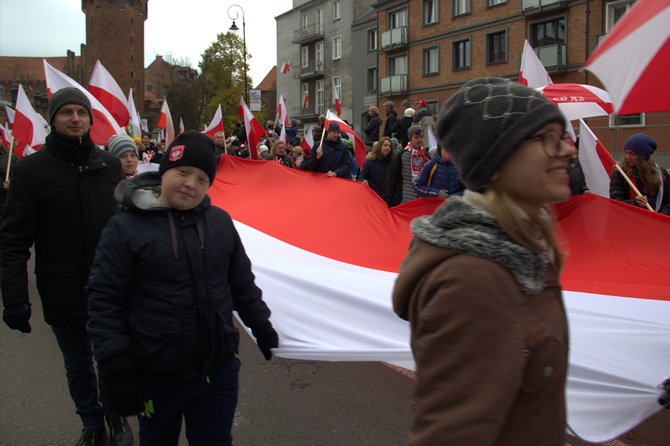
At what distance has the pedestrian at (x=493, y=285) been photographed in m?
1.26

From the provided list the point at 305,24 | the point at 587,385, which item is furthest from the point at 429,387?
the point at 305,24

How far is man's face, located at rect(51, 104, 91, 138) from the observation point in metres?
3.42

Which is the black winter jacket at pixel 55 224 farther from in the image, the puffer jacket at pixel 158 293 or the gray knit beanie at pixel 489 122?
the gray knit beanie at pixel 489 122

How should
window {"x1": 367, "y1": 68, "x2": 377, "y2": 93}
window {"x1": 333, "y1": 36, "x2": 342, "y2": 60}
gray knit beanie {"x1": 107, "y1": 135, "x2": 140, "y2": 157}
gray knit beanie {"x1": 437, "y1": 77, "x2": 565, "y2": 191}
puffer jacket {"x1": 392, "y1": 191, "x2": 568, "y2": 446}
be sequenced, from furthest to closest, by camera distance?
window {"x1": 333, "y1": 36, "x2": 342, "y2": 60}
window {"x1": 367, "y1": 68, "x2": 377, "y2": 93}
gray knit beanie {"x1": 107, "y1": 135, "x2": 140, "y2": 157}
gray knit beanie {"x1": 437, "y1": 77, "x2": 565, "y2": 191}
puffer jacket {"x1": 392, "y1": 191, "x2": 568, "y2": 446}

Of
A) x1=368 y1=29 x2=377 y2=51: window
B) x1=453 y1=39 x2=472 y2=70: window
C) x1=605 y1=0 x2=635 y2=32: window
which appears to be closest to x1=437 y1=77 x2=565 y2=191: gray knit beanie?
x1=605 y1=0 x2=635 y2=32: window

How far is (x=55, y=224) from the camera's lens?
11.1 ft

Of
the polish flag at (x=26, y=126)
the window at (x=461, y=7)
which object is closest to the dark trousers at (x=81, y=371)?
the polish flag at (x=26, y=126)

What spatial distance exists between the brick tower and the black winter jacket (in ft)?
233

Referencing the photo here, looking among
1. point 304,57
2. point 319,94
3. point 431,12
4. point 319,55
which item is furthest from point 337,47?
point 431,12

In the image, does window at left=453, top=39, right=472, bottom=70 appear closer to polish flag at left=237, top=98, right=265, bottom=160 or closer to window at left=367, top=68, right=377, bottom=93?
window at left=367, top=68, right=377, bottom=93

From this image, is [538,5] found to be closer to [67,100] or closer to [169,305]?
[67,100]

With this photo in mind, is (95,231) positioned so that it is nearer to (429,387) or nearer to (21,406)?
(21,406)

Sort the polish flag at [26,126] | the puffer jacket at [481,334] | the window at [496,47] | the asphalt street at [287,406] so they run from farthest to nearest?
1. the window at [496,47]
2. the polish flag at [26,126]
3. the asphalt street at [287,406]
4. the puffer jacket at [481,334]

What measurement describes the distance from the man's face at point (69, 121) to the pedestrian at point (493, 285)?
2662 millimetres
